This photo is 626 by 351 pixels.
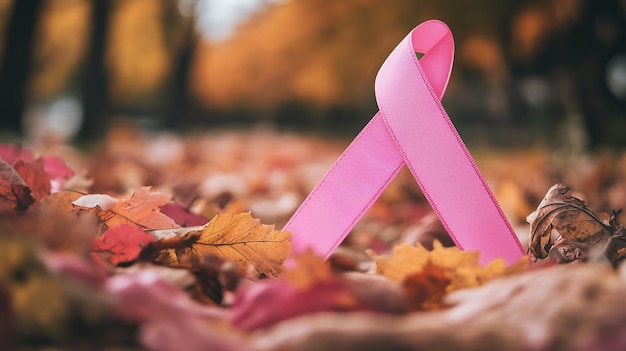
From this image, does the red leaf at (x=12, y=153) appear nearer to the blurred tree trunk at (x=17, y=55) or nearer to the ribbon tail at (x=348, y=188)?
the ribbon tail at (x=348, y=188)

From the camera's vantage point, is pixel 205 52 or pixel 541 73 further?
pixel 205 52

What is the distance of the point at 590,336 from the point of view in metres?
0.58

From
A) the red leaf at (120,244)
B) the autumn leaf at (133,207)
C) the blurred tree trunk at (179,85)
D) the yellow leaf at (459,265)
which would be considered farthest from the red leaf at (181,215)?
the blurred tree trunk at (179,85)

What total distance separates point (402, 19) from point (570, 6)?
1402mm

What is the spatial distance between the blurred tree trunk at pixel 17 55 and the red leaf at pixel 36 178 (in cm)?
703

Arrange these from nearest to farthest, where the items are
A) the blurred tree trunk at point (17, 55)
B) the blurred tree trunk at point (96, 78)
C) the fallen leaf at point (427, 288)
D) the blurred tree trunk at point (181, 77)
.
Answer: the fallen leaf at point (427, 288) → the blurred tree trunk at point (17, 55) → the blurred tree trunk at point (96, 78) → the blurred tree trunk at point (181, 77)

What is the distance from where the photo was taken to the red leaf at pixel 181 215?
1.16 m

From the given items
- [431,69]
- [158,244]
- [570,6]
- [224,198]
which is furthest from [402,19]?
[158,244]

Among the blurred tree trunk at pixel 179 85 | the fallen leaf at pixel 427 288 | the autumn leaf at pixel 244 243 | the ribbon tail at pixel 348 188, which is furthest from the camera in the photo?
the blurred tree trunk at pixel 179 85

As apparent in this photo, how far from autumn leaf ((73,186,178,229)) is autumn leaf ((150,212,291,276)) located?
8 centimetres

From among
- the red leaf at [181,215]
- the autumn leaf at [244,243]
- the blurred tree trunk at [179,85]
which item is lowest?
the blurred tree trunk at [179,85]

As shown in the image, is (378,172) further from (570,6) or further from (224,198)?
(570,6)

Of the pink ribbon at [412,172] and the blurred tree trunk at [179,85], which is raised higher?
the pink ribbon at [412,172]

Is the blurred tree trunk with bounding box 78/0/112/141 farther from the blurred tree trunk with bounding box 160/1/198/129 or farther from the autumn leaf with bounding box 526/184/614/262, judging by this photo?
the autumn leaf with bounding box 526/184/614/262
